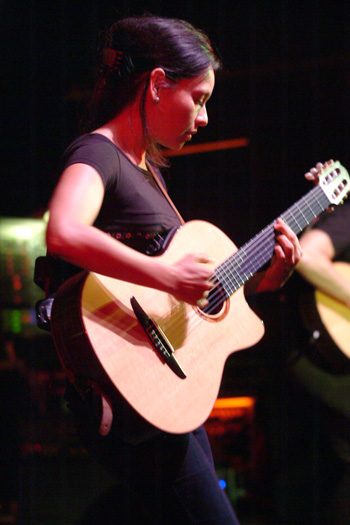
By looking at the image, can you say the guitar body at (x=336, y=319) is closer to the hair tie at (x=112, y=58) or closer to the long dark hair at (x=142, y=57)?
the long dark hair at (x=142, y=57)

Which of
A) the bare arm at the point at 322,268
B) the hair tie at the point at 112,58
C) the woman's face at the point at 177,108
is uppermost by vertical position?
the hair tie at the point at 112,58

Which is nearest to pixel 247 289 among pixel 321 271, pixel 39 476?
pixel 321 271

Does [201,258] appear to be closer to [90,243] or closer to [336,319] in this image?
[90,243]

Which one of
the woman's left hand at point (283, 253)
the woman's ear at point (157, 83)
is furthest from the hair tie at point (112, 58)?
the woman's left hand at point (283, 253)

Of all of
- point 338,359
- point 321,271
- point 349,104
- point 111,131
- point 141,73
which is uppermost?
point 141,73

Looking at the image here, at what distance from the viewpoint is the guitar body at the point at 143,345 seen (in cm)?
120

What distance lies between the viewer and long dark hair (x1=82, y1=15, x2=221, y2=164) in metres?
1.48

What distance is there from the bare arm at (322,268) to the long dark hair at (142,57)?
1.38m

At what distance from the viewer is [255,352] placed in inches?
132

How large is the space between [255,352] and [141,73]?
2258 millimetres

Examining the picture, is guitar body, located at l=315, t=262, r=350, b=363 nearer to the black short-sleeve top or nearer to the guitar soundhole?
the guitar soundhole

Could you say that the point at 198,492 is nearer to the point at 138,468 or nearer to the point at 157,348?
the point at 138,468

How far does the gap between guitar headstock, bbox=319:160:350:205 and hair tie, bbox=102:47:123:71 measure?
86cm

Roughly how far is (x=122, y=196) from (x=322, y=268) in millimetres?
1595
